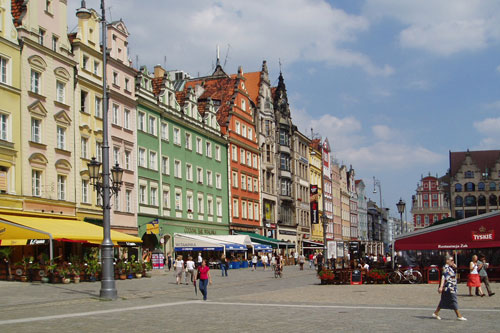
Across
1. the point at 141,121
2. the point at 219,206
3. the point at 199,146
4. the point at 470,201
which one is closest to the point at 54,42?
the point at 141,121

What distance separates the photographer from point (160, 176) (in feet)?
171

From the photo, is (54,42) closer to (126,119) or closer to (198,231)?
(126,119)

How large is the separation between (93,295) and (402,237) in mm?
16134

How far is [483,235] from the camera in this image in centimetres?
3234

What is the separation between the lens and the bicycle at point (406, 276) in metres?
33.1

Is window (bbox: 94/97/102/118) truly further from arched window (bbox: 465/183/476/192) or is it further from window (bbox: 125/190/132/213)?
arched window (bbox: 465/183/476/192)

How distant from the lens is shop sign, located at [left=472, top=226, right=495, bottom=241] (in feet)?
106

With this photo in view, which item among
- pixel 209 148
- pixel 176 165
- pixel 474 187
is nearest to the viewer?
pixel 176 165

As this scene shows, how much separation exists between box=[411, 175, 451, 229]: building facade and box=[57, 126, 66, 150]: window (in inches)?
4330

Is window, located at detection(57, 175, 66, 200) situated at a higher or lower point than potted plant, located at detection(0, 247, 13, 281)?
higher

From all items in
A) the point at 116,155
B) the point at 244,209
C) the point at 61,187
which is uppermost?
the point at 116,155

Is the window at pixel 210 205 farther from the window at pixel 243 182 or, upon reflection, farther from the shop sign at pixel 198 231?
the window at pixel 243 182

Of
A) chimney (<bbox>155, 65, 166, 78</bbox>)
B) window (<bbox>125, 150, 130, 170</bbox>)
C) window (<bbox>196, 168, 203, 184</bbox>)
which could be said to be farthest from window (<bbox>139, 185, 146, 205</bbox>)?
chimney (<bbox>155, 65, 166, 78</bbox>)

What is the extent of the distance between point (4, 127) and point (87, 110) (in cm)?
834
